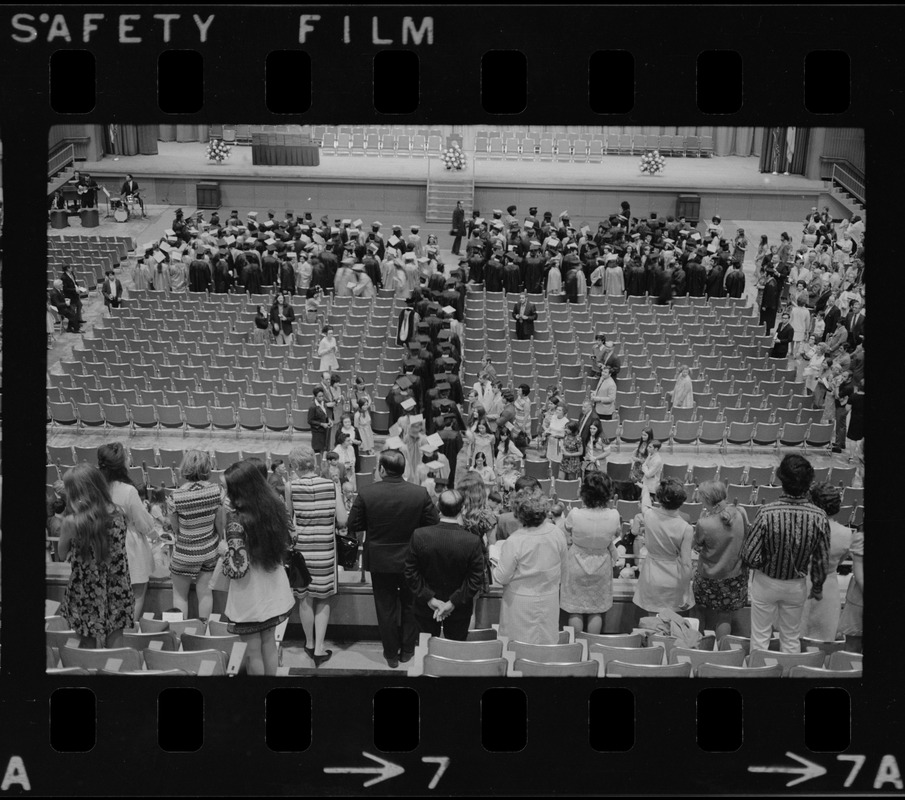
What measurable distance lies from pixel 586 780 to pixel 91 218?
23.4m

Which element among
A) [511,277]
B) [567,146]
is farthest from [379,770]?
[567,146]

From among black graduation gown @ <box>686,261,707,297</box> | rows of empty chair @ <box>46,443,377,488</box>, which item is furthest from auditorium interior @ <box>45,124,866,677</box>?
black graduation gown @ <box>686,261,707,297</box>

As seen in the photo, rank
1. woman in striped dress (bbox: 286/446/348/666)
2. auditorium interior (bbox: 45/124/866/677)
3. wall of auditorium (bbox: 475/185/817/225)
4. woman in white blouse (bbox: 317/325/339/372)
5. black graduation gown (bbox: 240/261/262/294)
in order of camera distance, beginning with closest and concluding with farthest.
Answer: woman in striped dress (bbox: 286/446/348/666) → auditorium interior (bbox: 45/124/866/677) → woman in white blouse (bbox: 317/325/339/372) → black graduation gown (bbox: 240/261/262/294) → wall of auditorium (bbox: 475/185/817/225)

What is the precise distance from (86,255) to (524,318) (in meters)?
8.79

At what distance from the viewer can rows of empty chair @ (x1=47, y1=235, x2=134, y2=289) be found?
Answer: 70.0 ft

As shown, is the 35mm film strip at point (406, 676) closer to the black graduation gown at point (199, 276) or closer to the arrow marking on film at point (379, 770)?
the arrow marking on film at point (379, 770)

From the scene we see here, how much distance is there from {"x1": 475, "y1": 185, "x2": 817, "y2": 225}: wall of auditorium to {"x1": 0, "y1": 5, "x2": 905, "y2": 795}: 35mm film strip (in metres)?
23.0

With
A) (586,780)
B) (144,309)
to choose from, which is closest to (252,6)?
(586,780)

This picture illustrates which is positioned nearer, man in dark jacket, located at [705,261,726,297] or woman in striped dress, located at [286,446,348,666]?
woman in striped dress, located at [286,446,348,666]

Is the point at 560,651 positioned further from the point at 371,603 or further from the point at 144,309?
the point at 144,309

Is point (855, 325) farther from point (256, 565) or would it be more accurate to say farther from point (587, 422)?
point (256, 565)

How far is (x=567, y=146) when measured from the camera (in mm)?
31984

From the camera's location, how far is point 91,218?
1057 inches

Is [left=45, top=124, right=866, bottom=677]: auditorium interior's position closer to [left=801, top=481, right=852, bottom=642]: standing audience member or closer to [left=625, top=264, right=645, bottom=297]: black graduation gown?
[left=801, top=481, right=852, bottom=642]: standing audience member
